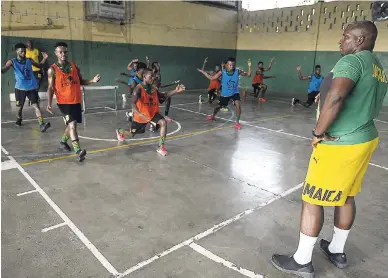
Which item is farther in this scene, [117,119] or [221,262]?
[117,119]

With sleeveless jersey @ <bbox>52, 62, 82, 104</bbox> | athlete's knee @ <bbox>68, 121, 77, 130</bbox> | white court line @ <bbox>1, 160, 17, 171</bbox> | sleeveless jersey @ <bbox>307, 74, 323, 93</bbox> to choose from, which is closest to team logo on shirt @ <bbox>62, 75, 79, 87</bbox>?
sleeveless jersey @ <bbox>52, 62, 82, 104</bbox>

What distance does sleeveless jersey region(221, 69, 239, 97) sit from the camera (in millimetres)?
7633

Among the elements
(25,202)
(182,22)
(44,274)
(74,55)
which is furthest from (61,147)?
(182,22)

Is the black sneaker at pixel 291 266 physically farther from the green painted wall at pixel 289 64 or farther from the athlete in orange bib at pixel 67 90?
the green painted wall at pixel 289 64

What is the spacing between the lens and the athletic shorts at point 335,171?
2.13m

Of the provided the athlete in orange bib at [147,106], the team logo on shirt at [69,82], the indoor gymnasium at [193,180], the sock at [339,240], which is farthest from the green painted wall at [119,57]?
the sock at [339,240]

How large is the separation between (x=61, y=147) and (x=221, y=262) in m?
4.18

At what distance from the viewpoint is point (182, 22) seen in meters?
15.5

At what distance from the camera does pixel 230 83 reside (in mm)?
7656

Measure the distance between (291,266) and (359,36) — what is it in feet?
5.99

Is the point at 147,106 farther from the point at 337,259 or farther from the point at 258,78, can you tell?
the point at 258,78

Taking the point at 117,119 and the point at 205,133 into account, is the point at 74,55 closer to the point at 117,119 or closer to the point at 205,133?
the point at 117,119

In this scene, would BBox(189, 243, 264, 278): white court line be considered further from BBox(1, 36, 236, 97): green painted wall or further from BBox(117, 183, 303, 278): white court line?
BBox(1, 36, 236, 97): green painted wall

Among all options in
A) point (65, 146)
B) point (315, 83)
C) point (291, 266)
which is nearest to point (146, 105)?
point (65, 146)
